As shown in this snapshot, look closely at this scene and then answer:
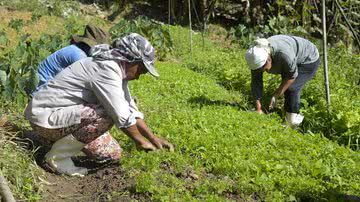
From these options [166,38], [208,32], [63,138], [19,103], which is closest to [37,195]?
[63,138]

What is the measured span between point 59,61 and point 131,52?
1268mm

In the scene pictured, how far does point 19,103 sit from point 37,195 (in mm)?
2095

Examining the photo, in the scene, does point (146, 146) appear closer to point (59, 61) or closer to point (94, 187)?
point (94, 187)

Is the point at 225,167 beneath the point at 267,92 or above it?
above

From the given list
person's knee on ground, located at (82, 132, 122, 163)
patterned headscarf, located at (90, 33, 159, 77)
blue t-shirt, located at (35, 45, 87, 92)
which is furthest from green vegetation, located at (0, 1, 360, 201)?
patterned headscarf, located at (90, 33, 159, 77)

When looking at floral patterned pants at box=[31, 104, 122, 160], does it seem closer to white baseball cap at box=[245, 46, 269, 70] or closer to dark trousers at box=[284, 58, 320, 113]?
white baseball cap at box=[245, 46, 269, 70]

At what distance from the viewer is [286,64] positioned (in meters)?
5.62

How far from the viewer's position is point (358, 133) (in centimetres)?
571

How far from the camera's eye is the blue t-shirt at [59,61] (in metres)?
4.85

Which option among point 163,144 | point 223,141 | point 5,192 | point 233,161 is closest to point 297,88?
point 223,141

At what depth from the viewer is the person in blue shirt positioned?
486 centimetres

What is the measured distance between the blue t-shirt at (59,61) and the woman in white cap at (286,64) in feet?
6.13

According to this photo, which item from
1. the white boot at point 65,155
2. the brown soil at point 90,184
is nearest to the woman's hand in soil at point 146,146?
the brown soil at point 90,184

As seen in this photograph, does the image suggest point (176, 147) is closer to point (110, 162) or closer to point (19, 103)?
point (110, 162)
